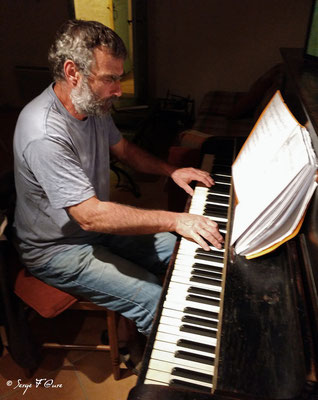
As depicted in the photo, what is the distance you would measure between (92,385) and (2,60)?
5.28m

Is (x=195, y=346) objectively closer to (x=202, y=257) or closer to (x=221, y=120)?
(x=202, y=257)

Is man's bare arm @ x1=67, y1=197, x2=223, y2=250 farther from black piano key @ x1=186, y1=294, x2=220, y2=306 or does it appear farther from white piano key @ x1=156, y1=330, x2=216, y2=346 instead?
white piano key @ x1=156, y1=330, x2=216, y2=346

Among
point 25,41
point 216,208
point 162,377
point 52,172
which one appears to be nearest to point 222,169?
point 216,208

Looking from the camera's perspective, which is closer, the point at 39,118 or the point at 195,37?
the point at 39,118

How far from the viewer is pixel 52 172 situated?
1.33 m

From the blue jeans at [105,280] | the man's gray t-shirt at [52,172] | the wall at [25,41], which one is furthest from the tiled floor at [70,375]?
the wall at [25,41]

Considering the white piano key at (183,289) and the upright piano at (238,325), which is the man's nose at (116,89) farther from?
the white piano key at (183,289)

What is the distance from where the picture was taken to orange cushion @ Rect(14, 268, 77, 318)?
1.51 metres

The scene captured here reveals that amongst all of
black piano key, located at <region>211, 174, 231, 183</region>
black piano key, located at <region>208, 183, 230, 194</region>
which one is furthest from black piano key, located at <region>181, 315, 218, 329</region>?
black piano key, located at <region>211, 174, 231, 183</region>

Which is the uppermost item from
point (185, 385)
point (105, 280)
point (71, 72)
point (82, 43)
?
point (82, 43)

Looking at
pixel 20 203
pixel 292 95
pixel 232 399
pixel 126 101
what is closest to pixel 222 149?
pixel 292 95

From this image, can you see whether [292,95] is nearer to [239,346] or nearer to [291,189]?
[291,189]

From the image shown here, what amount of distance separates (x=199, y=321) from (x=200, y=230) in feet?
1.22

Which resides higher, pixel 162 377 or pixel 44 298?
pixel 162 377
